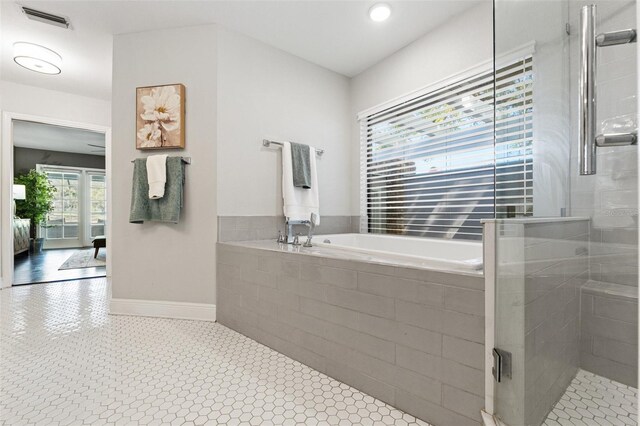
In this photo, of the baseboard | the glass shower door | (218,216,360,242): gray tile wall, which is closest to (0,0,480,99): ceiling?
the glass shower door

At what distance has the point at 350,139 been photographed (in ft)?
10.4

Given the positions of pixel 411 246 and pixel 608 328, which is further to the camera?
pixel 411 246

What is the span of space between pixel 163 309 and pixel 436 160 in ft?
7.80

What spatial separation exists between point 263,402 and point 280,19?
241cm

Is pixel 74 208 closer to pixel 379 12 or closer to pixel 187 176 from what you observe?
pixel 187 176

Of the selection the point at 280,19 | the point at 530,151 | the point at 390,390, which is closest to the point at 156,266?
the point at 390,390

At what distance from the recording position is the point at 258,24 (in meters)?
2.31

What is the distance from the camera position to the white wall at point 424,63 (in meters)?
2.05

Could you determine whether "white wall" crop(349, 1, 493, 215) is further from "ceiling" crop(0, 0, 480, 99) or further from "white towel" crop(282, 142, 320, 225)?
"white towel" crop(282, 142, 320, 225)

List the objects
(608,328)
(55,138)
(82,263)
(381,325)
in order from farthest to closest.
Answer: (55,138) → (82,263) → (381,325) → (608,328)

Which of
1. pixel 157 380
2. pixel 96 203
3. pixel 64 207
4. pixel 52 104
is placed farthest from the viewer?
pixel 96 203

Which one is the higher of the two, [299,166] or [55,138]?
[55,138]

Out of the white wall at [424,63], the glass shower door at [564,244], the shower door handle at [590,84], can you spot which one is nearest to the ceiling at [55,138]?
the white wall at [424,63]

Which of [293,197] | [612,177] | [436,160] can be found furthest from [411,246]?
[612,177]
